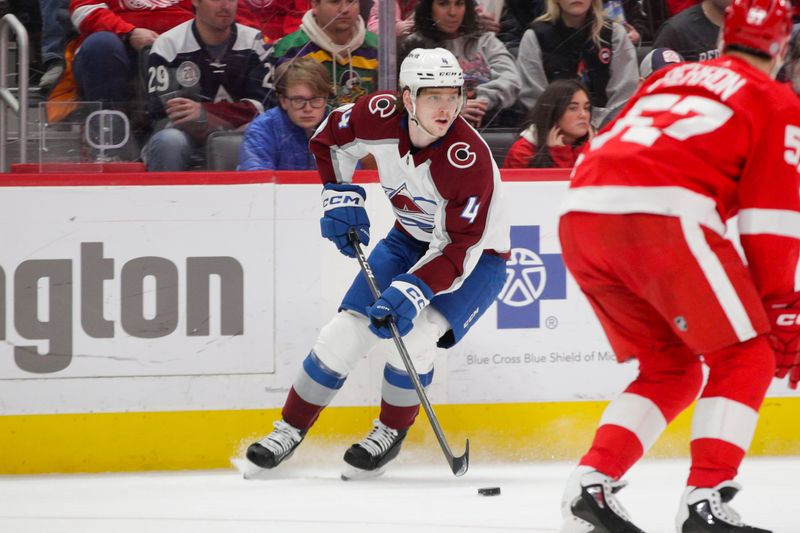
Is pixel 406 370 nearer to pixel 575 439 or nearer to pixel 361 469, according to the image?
pixel 361 469

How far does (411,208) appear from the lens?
3.64 meters

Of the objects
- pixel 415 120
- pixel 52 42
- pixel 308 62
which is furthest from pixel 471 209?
pixel 52 42

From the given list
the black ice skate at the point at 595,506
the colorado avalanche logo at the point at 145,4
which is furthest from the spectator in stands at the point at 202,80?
the black ice skate at the point at 595,506

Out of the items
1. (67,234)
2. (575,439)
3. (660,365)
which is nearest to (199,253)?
(67,234)

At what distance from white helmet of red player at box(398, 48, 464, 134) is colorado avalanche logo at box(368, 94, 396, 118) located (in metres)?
0.13

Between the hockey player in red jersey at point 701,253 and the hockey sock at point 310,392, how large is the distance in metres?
1.32

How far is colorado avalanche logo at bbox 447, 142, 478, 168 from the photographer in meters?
3.48

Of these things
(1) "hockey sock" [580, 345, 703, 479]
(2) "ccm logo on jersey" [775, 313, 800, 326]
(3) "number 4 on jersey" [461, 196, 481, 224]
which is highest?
(2) "ccm logo on jersey" [775, 313, 800, 326]

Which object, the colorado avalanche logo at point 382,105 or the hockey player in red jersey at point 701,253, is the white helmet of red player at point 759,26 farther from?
the colorado avalanche logo at point 382,105

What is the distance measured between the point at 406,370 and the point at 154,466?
883mm

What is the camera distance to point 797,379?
2441mm

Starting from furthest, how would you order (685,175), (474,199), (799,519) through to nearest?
(474,199), (799,519), (685,175)

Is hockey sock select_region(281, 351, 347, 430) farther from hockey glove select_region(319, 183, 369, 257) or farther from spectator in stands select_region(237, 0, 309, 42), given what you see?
spectator in stands select_region(237, 0, 309, 42)

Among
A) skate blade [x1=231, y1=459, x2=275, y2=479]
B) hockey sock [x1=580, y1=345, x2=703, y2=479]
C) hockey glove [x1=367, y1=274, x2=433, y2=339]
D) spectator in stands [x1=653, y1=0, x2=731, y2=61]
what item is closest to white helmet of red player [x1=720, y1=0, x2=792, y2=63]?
hockey sock [x1=580, y1=345, x2=703, y2=479]
